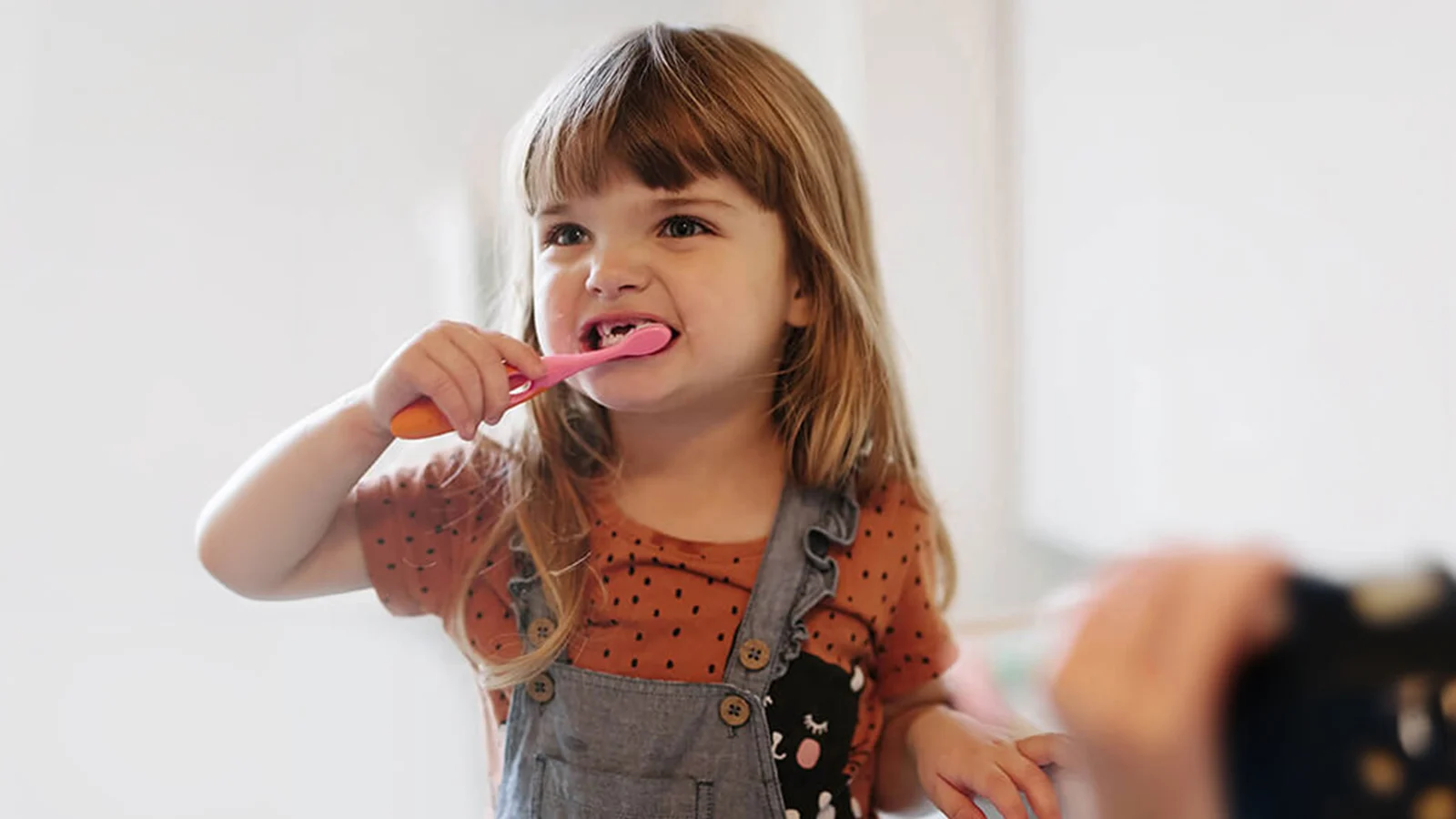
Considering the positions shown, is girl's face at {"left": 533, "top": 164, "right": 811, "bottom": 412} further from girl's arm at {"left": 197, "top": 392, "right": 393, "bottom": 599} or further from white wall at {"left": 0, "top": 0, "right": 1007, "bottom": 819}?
white wall at {"left": 0, "top": 0, "right": 1007, "bottom": 819}

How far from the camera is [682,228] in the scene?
22.6 inches

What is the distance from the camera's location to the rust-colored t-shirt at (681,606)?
58 centimetres

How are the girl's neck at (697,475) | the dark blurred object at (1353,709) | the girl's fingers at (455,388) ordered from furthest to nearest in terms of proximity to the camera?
the girl's neck at (697,475) → the girl's fingers at (455,388) → the dark blurred object at (1353,709)

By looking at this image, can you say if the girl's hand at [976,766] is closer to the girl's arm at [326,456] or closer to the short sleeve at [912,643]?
the short sleeve at [912,643]

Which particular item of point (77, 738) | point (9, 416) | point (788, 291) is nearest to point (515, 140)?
point (788, 291)

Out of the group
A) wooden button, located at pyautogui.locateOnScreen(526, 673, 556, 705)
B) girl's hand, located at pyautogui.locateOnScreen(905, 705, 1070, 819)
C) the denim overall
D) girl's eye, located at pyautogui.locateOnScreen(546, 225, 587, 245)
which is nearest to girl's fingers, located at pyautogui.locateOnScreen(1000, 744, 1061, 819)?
girl's hand, located at pyautogui.locateOnScreen(905, 705, 1070, 819)

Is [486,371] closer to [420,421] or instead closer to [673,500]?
[420,421]

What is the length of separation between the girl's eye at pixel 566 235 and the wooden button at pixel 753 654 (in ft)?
0.73

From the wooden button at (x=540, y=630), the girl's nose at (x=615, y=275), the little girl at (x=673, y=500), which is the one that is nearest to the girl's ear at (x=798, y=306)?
the little girl at (x=673, y=500)

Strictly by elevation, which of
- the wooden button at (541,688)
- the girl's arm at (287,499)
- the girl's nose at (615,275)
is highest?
the girl's nose at (615,275)

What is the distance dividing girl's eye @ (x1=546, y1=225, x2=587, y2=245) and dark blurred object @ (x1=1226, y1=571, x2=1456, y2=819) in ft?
1.44

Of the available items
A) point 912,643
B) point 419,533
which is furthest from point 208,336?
point 912,643

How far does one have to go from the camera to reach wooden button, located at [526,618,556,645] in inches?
22.9

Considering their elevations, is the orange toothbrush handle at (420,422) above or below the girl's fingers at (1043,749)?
above
